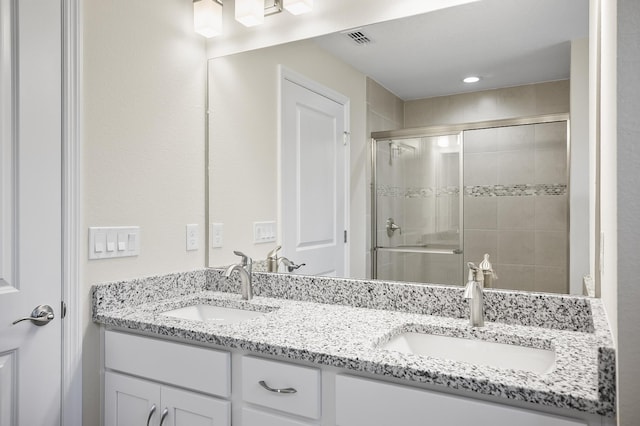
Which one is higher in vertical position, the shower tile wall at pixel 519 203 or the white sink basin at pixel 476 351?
the shower tile wall at pixel 519 203

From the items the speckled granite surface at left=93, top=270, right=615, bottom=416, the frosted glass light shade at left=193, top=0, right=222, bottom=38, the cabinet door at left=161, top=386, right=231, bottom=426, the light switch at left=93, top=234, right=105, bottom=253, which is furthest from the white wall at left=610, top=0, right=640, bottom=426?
the frosted glass light shade at left=193, top=0, right=222, bottom=38

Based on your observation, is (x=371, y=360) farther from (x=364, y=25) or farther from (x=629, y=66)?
(x=364, y=25)

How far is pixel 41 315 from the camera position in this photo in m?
1.46

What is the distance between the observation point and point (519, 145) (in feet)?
4.90

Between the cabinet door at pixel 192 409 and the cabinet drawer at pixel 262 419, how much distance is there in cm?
7

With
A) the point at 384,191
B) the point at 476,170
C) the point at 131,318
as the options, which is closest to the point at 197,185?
the point at 131,318

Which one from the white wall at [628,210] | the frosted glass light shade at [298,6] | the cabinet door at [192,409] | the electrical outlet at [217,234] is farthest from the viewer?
the electrical outlet at [217,234]

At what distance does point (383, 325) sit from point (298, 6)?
1329 millimetres

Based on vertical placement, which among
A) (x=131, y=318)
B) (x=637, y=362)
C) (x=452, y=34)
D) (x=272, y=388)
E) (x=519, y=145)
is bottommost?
(x=272, y=388)

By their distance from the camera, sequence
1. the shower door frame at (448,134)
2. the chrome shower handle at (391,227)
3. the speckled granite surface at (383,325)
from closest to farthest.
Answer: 1. the speckled granite surface at (383,325)
2. the shower door frame at (448,134)
3. the chrome shower handle at (391,227)

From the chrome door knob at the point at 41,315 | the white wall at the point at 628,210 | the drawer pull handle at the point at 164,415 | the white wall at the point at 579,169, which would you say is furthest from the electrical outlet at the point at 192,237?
the white wall at the point at 628,210

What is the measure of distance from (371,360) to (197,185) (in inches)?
51.5

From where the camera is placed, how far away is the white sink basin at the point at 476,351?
1.25 meters

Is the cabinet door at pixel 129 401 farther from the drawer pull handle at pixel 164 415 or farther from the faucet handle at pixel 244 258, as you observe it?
the faucet handle at pixel 244 258
